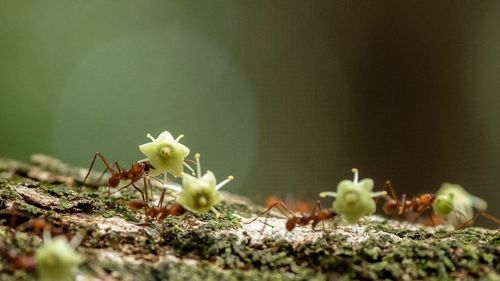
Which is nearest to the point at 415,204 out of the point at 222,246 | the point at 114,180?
the point at 222,246

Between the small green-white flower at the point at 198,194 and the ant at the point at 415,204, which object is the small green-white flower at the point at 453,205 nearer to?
the ant at the point at 415,204

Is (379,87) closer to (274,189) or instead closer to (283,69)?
(274,189)

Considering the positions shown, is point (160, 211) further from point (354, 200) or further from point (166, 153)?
point (354, 200)

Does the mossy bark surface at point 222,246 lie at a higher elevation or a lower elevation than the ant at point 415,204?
lower

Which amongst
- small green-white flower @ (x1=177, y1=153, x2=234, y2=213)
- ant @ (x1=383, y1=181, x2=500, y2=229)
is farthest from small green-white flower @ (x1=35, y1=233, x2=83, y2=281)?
ant @ (x1=383, y1=181, x2=500, y2=229)

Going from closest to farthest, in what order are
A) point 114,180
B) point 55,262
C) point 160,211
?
1. point 55,262
2. point 160,211
3. point 114,180

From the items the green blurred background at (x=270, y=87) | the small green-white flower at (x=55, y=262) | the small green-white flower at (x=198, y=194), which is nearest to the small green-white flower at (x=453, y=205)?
the small green-white flower at (x=198, y=194)

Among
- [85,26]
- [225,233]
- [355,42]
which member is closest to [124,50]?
[85,26]
